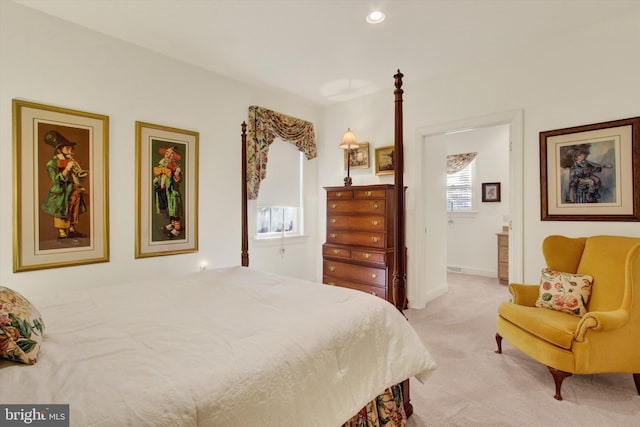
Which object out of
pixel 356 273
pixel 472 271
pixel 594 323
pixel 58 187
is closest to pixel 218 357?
pixel 594 323

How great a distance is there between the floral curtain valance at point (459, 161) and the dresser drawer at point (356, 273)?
3.63 m

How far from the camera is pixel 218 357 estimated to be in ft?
3.49

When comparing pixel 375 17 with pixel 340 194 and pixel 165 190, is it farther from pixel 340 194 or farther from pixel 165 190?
pixel 165 190

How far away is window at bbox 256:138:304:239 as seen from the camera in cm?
425

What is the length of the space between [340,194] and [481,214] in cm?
335

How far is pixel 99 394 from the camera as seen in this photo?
856mm

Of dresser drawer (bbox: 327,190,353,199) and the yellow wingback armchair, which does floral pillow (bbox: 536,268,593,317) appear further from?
dresser drawer (bbox: 327,190,353,199)

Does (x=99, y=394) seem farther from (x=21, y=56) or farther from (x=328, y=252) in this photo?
(x=328, y=252)

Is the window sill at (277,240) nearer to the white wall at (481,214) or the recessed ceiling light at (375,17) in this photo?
the recessed ceiling light at (375,17)

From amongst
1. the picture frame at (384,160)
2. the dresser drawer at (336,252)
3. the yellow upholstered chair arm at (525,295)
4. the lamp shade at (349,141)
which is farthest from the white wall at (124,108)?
the yellow upholstered chair arm at (525,295)

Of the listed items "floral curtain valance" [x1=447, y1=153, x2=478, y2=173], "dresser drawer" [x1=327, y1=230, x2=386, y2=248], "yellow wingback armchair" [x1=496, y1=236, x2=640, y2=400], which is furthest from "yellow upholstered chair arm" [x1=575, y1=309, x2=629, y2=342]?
"floral curtain valance" [x1=447, y1=153, x2=478, y2=173]

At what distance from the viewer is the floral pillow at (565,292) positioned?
7.76 ft

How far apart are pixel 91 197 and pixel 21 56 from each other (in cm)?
117

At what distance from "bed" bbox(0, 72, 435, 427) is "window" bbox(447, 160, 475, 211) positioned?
4795mm
